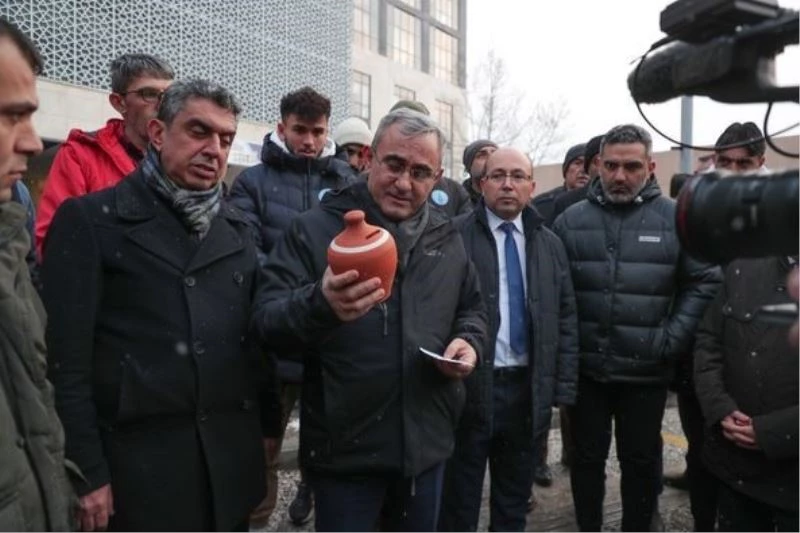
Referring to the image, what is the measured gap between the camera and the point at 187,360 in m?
1.99

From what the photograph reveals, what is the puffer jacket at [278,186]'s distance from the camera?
10.9 feet

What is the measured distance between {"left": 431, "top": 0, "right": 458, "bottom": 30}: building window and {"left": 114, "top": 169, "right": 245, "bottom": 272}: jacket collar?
2927 cm

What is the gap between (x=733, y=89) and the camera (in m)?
1.29

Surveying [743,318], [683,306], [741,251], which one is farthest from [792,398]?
[741,251]

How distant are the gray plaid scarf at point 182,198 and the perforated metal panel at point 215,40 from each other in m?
8.54

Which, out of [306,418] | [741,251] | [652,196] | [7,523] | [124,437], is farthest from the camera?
[652,196]

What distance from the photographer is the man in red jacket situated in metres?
2.64

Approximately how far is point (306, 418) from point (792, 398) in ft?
6.03

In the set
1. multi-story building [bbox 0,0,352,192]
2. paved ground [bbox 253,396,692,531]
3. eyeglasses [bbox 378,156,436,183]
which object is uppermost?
multi-story building [bbox 0,0,352,192]

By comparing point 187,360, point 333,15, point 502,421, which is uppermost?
point 333,15

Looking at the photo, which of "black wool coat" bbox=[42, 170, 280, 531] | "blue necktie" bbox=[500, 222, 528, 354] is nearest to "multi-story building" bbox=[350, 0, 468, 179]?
Answer: "blue necktie" bbox=[500, 222, 528, 354]

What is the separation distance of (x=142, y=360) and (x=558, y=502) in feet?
9.94

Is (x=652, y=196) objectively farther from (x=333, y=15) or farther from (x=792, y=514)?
(x=333, y=15)

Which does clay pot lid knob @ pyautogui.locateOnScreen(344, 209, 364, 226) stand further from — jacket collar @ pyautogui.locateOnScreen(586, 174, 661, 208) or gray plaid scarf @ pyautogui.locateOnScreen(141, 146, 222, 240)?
jacket collar @ pyautogui.locateOnScreen(586, 174, 661, 208)
